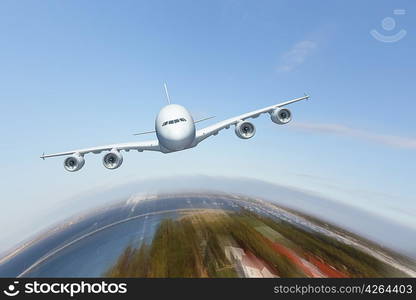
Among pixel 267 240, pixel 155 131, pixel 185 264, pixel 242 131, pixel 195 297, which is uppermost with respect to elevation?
pixel 155 131

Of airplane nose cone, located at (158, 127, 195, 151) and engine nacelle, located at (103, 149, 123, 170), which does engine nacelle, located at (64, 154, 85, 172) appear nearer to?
engine nacelle, located at (103, 149, 123, 170)

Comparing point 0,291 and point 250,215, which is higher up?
point 0,291

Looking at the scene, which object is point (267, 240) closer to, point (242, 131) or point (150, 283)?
point (242, 131)

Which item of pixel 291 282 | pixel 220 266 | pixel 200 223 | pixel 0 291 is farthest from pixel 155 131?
pixel 291 282

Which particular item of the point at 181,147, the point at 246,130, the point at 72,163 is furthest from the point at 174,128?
the point at 72,163

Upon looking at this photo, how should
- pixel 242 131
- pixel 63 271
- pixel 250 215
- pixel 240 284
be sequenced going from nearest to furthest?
pixel 240 284 < pixel 63 271 < pixel 242 131 < pixel 250 215

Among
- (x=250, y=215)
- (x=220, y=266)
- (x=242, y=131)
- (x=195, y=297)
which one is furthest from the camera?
(x=250, y=215)

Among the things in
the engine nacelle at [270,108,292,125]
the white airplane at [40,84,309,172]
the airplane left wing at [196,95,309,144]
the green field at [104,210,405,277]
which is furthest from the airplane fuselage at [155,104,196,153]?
the engine nacelle at [270,108,292,125]

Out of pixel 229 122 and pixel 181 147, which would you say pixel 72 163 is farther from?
pixel 229 122
